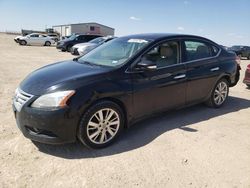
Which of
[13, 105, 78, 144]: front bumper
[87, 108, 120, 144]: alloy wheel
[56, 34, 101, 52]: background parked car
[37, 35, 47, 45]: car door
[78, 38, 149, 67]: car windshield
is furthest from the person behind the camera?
[37, 35, 47, 45]: car door

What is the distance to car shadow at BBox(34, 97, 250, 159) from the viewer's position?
399 cm

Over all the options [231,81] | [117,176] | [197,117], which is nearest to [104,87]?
[117,176]

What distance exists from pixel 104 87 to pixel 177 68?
1688 mm

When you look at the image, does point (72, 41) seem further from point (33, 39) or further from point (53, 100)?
point (53, 100)

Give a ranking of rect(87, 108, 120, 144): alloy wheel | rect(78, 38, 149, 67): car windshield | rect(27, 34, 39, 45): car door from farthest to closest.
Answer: rect(27, 34, 39, 45): car door < rect(78, 38, 149, 67): car windshield < rect(87, 108, 120, 144): alloy wheel

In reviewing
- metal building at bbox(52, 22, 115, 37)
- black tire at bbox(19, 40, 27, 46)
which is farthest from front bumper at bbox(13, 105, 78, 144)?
metal building at bbox(52, 22, 115, 37)

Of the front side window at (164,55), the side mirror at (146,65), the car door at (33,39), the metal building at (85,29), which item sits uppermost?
the metal building at (85,29)

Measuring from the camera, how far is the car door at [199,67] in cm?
540

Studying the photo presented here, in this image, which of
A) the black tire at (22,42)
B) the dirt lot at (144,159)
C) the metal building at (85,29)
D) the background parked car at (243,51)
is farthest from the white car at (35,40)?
the dirt lot at (144,159)

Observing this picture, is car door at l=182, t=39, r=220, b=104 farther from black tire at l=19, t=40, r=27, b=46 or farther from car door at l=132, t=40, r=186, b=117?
black tire at l=19, t=40, r=27, b=46

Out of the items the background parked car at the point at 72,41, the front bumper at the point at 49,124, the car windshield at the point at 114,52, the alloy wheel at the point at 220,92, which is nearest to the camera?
the front bumper at the point at 49,124

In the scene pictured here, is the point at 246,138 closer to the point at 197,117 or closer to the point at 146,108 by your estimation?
the point at 197,117

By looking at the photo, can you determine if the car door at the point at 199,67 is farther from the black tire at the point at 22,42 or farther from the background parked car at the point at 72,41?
the black tire at the point at 22,42

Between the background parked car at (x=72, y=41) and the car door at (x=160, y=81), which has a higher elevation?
the background parked car at (x=72, y=41)
